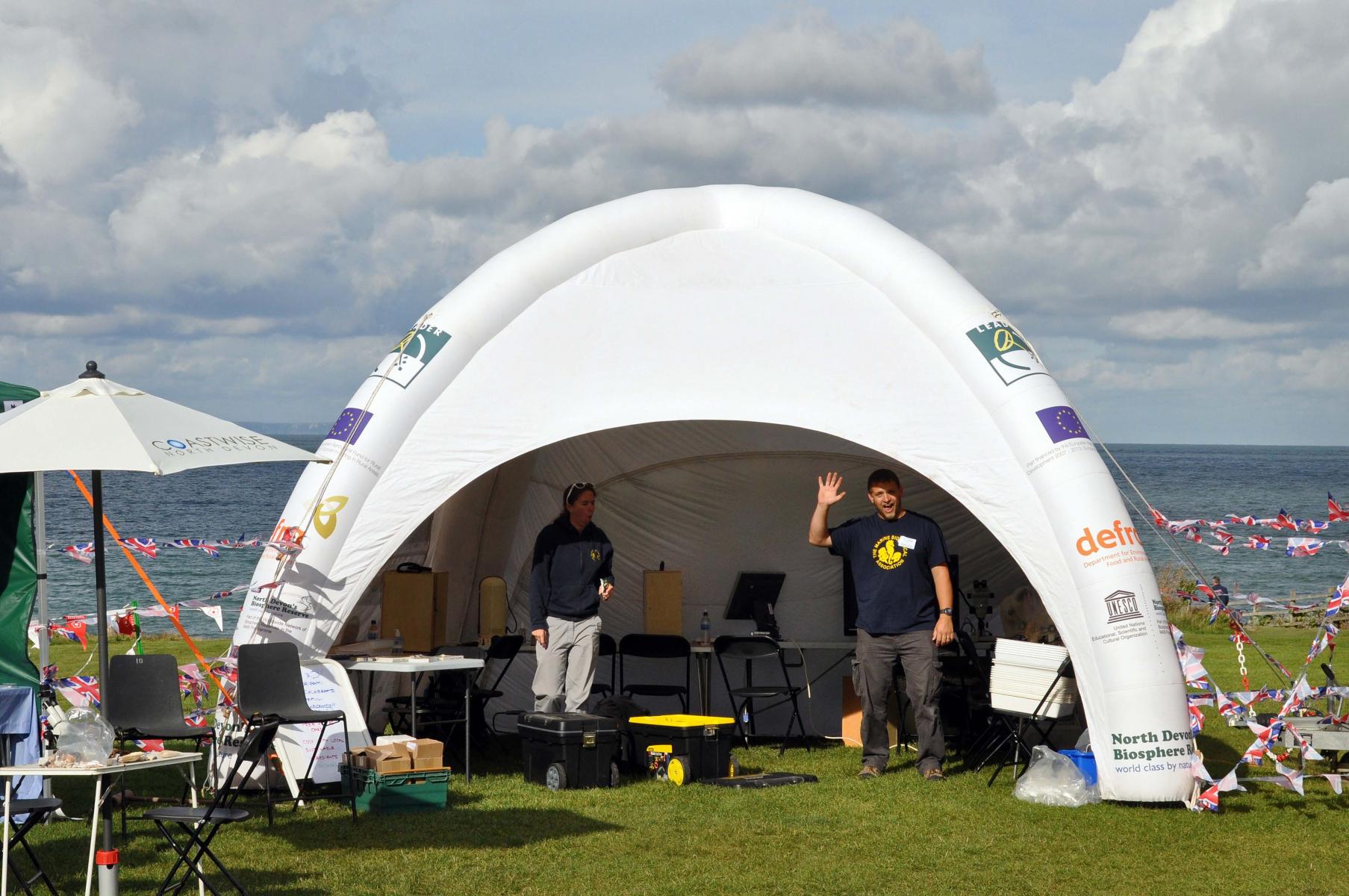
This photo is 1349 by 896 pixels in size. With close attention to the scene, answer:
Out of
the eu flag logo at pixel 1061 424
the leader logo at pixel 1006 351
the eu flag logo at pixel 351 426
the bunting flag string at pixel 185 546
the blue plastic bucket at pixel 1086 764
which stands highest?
the leader logo at pixel 1006 351

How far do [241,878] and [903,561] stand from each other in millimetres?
3722

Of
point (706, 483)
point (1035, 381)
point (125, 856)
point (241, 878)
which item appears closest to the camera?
point (241, 878)

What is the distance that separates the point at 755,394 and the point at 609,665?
124 inches

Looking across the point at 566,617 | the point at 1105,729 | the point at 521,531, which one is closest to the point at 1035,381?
the point at 1105,729

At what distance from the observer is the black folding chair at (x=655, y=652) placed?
8727mm

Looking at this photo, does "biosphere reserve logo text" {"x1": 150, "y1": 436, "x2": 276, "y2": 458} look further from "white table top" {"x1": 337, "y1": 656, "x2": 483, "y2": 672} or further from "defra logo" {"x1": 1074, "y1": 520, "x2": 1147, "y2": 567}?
"defra logo" {"x1": 1074, "y1": 520, "x2": 1147, "y2": 567}

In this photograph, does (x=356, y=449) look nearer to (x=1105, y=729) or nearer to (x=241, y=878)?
(x=241, y=878)

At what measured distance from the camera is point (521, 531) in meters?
9.85

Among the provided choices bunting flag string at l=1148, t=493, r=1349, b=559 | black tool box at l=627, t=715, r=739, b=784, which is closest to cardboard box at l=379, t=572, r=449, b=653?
black tool box at l=627, t=715, r=739, b=784

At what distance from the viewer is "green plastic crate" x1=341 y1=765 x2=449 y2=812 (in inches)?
253

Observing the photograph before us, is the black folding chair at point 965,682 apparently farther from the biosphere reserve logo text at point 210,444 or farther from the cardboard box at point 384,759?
the biosphere reserve logo text at point 210,444

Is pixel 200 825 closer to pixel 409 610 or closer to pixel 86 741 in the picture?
pixel 86 741

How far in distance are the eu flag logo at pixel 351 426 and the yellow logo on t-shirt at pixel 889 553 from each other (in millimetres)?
2811

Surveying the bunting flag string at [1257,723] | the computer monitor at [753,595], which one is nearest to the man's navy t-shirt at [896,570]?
the bunting flag string at [1257,723]
